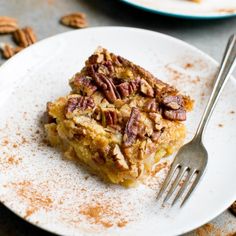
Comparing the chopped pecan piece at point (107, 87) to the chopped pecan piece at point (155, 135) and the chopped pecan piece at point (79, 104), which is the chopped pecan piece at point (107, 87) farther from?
the chopped pecan piece at point (155, 135)

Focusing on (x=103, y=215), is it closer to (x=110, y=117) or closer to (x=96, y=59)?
(x=110, y=117)

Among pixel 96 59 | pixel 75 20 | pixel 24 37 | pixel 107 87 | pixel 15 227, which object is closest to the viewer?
pixel 15 227

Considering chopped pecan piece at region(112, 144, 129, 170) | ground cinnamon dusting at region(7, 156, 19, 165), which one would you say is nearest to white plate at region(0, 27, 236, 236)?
ground cinnamon dusting at region(7, 156, 19, 165)

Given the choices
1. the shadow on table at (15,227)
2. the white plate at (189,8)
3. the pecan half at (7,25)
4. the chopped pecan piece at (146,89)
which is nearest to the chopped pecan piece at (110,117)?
the chopped pecan piece at (146,89)

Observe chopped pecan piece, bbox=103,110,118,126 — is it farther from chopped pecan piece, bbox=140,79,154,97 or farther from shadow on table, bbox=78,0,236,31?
shadow on table, bbox=78,0,236,31

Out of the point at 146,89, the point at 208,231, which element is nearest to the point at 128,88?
the point at 146,89

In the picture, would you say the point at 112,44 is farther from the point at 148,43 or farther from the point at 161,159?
the point at 161,159
